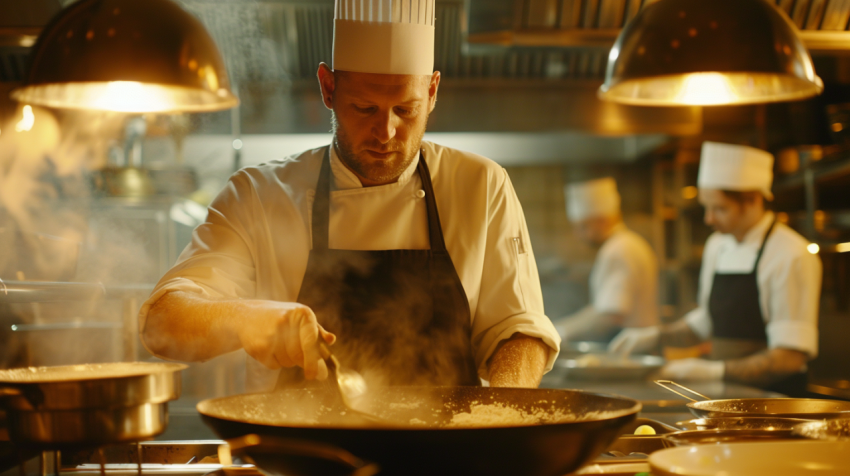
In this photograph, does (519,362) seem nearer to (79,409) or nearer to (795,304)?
(79,409)

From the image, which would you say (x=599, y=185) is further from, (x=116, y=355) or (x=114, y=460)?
(x=114, y=460)

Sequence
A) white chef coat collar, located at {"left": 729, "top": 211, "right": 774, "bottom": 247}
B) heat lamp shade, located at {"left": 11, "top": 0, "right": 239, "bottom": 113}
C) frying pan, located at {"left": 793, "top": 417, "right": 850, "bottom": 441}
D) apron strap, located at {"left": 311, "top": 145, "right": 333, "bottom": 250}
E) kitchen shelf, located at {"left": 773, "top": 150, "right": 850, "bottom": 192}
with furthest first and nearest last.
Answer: white chef coat collar, located at {"left": 729, "top": 211, "right": 774, "bottom": 247}
kitchen shelf, located at {"left": 773, "top": 150, "right": 850, "bottom": 192}
apron strap, located at {"left": 311, "top": 145, "right": 333, "bottom": 250}
heat lamp shade, located at {"left": 11, "top": 0, "right": 239, "bottom": 113}
frying pan, located at {"left": 793, "top": 417, "right": 850, "bottom": 441}

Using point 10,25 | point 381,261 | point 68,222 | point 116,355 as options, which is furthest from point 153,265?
point 381,261

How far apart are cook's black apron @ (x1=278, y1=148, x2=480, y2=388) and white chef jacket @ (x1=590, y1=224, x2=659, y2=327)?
3.22 m

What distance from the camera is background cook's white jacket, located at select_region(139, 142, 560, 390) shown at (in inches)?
60.3

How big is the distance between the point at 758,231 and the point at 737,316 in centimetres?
42

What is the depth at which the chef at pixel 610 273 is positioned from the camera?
14.8ft

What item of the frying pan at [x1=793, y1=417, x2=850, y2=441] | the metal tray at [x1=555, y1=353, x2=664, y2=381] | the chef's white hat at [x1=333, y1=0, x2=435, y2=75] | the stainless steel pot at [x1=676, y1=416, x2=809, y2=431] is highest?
the chef's white hat at [x1=333, y1=0, x2=435, y2=75]

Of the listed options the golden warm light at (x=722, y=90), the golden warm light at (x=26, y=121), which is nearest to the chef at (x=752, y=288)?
the golden warm light at (x=722, y=90)

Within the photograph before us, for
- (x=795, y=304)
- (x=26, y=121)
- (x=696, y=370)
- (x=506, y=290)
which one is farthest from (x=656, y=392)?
(x=26, y=121)

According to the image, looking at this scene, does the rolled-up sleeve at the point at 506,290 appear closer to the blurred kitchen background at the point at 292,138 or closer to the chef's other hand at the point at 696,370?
the blurred kitchen background at the point at 292,138

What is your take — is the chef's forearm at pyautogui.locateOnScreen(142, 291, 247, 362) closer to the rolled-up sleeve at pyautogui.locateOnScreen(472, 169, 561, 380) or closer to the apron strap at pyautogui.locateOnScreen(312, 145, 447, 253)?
the apron strap at pyautogui.locateOnScreen(312, 145, 447, 253)

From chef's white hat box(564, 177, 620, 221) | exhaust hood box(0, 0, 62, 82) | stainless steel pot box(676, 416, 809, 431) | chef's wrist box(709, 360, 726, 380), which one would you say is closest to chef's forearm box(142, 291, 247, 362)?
stainless steel pot box(676, 416, 809, 431)

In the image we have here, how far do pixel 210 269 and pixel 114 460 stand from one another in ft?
1.28
